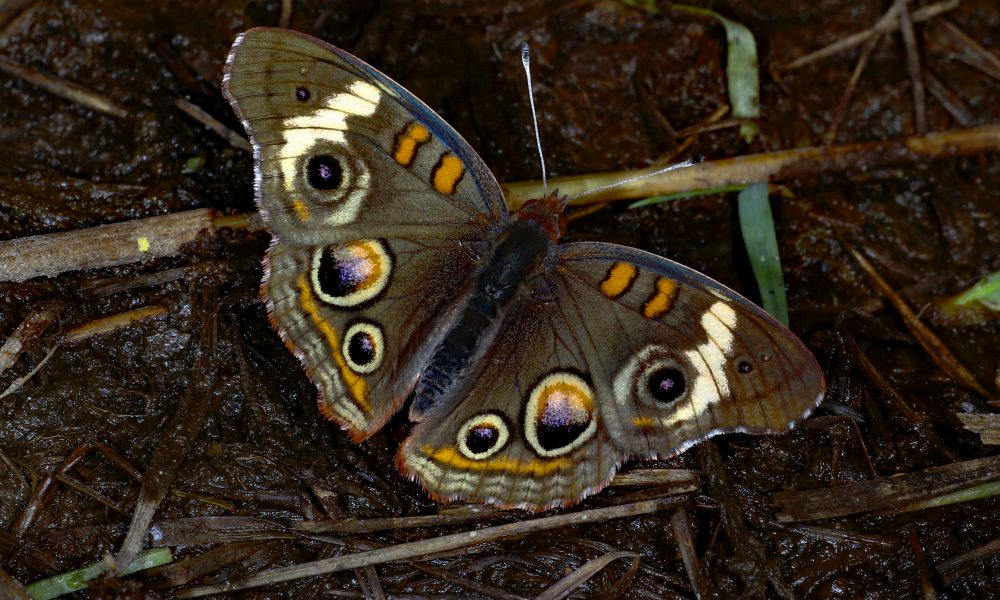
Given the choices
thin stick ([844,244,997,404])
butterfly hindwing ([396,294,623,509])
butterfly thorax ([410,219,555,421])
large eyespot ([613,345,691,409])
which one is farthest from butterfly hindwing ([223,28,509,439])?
thin stick ([844,244,997,404])

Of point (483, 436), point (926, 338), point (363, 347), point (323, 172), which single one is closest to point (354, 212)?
point (323, 172)

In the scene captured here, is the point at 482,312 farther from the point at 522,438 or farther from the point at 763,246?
the point at 763,246

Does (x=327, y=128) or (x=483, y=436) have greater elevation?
(x=327, y=128)

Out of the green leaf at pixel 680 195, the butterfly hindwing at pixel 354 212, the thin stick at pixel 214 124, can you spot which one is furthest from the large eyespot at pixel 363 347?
the green leaf at pixel 680 195

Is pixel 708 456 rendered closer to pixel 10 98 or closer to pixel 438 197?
pixel 438 197

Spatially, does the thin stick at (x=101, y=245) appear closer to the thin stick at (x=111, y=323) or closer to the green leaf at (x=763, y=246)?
the thin stick at (x=111, y=323)

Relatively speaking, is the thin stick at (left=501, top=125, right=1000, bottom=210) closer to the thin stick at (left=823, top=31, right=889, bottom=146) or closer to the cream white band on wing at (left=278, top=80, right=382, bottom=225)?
the thin stick at (left=823, top=31, right=889, bottom=146)

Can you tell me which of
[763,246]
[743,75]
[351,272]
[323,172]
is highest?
[323,172]
